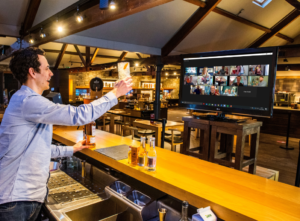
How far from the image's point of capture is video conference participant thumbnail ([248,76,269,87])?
2.38 meters

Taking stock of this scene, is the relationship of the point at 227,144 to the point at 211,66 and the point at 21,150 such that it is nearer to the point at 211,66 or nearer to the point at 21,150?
the point at 211,66

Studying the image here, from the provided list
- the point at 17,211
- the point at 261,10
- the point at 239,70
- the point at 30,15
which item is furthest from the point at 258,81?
the point at 261,10

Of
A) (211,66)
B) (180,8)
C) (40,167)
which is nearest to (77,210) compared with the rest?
(40,167)

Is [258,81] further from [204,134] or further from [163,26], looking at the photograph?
[163,26]

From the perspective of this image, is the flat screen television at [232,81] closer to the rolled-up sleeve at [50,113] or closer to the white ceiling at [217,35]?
the rolled-up sleeve at [50,113]

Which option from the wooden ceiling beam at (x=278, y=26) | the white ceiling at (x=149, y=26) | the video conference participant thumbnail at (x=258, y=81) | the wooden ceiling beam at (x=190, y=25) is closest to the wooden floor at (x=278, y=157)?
the video conference participant thumbnail at (x=258, y=81)

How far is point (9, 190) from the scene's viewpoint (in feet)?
3.89

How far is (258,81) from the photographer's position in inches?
95.3

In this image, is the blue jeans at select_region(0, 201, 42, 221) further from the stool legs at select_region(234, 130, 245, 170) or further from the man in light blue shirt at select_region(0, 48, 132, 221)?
the stool legs at select_region(234, 130, 245, 170)

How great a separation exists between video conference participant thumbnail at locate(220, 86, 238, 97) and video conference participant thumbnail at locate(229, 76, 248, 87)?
0.05 meters

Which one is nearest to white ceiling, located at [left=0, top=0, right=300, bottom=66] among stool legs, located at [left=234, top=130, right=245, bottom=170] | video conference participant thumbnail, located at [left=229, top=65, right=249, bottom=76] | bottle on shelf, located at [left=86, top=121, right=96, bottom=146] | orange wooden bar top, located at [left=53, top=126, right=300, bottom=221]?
video conference participant thumbnail, located at [left=229, top=65, right=249, bottom=76]

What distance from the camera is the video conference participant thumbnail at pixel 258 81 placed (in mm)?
2380

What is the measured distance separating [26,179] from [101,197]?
2.66ft

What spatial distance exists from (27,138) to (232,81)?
7.10 feet
